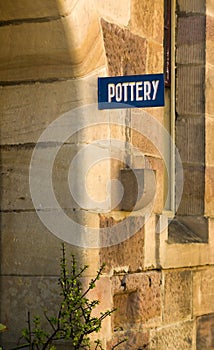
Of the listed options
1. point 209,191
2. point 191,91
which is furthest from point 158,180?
point 191,91

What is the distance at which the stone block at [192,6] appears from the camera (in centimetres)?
789

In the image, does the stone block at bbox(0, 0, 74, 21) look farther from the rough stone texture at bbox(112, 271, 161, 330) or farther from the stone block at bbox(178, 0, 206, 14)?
the stone block at bbox(178, 0, 206, 14)

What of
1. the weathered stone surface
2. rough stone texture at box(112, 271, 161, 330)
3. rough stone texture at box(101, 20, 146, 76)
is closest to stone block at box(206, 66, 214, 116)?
rough stone texture at box(101, 20, 146, 76)

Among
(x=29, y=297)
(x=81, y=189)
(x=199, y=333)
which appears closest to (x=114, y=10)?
(x=81, y=189)

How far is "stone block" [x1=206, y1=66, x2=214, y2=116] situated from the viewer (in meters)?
7.84

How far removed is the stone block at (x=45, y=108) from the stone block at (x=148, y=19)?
2.08ft

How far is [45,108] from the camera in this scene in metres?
6.30

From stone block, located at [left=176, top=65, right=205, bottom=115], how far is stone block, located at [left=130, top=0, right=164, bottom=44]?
66 cm

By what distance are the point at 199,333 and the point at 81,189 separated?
1.97m

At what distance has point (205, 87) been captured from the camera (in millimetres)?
7824

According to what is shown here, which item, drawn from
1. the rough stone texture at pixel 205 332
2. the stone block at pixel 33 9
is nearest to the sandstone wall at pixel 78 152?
the stone block at pixel 33 9

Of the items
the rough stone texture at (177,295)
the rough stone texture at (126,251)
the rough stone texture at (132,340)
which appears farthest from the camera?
the rough stone texture at (177,295)

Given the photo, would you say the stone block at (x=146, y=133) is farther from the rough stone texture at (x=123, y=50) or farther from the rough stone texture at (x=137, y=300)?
the rough stone texture at (x=137, y=300)

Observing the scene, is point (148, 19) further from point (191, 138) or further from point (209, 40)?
point (191, 138)
